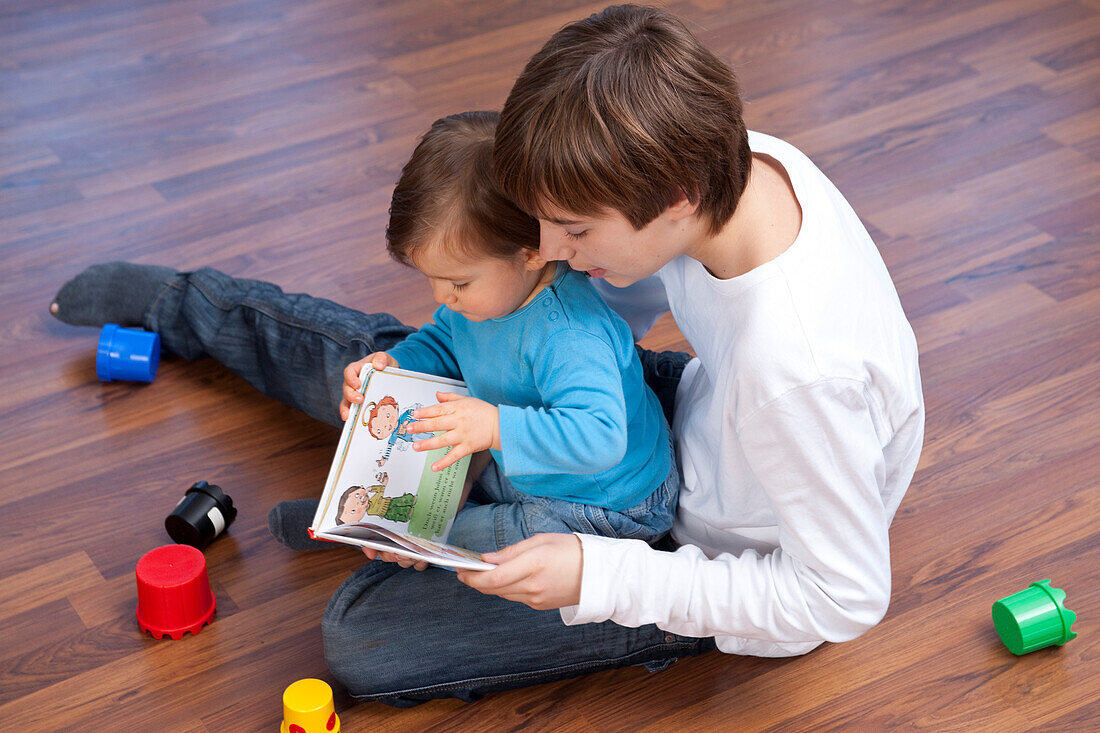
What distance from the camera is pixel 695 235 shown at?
1.00 meters

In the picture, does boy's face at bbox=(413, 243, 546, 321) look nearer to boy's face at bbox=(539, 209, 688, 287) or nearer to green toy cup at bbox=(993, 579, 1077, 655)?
boy's face at bbox=(539, 209, 688, 287)

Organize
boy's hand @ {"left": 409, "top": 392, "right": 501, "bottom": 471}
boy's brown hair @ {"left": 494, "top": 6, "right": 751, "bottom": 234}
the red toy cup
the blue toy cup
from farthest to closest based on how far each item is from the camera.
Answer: the blue toy cup < the red toy cup < boy's hand @ {"left": 409, "top": 392, "right": 501, "bottom": 471} < boy's brown hair @ {"left": 494, "top": 6, "right": 751, "bottom": 234}

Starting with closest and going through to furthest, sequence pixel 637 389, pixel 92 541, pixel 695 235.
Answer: pixel 695 235, pixel 637 389, pixel 92 541

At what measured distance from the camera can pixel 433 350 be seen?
131cm

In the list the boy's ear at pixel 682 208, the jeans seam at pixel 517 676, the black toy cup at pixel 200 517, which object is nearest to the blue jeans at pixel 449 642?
the jeans seam at pixel 517 676

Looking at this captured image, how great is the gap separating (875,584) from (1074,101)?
1521 mm

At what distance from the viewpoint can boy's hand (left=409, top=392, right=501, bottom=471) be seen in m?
1.04

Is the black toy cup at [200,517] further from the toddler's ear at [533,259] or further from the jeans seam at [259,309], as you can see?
the toddler's ear at [533,259]

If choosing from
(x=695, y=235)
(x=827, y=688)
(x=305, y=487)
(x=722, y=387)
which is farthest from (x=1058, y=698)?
(x=305, y=487)

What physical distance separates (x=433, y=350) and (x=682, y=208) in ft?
1.42

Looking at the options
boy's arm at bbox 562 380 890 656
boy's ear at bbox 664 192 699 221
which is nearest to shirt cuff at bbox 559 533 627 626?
boy's arm at bbox 562 380 890 656

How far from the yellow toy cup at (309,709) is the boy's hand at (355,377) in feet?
0.89

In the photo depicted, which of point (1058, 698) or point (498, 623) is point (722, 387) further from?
point (1058, 698)

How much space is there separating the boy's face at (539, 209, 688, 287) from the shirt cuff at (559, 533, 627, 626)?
0.25 meters
